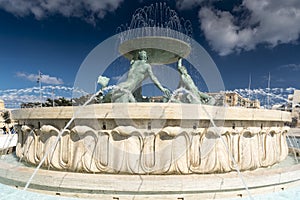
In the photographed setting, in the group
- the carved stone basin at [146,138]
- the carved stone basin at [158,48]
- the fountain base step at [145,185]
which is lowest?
the fountain base step at [145,185]

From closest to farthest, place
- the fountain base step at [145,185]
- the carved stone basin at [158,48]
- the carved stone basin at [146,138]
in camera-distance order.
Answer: the fountain base step at [145,185]
the carved stone basin at [146,138]
the carved stone basin at [158,48]

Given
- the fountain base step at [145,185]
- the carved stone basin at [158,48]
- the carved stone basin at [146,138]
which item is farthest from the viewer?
the carved stone basin at [158,48]

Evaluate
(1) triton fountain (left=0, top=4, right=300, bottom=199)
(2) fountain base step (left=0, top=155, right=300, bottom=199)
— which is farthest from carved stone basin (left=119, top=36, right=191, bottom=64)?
(2) fountain base step (left=0, top=155, right=300, bottom=199)

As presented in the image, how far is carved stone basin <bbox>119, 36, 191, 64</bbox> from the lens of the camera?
8016 mm

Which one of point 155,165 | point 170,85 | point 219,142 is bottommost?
point 155,165

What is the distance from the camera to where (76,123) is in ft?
17.0

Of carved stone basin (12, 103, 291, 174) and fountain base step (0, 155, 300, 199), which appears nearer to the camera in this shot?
fountain base step (0, 155, 300, 199)

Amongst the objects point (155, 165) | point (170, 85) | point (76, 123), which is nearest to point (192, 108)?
point (155, 165)

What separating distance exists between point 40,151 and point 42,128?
24.0 inches

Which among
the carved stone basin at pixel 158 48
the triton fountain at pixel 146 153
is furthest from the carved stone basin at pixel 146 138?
the carved stone basin at pixel 158 48

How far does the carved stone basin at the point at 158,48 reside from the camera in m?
8.02

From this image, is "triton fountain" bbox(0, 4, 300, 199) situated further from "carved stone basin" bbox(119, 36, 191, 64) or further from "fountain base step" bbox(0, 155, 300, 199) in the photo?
"carved stone basin" bbox(119, 36, 191, 64)

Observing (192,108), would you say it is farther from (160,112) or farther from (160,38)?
(160,38)

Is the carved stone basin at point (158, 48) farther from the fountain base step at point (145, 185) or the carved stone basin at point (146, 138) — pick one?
the fountain base step at point (145, 185)
